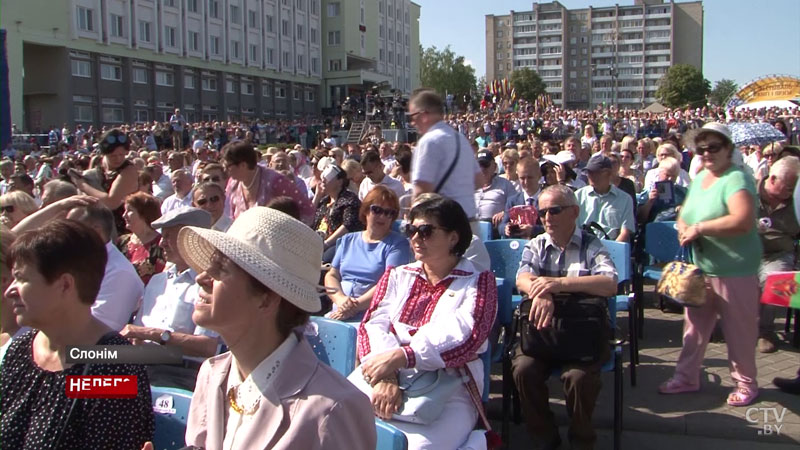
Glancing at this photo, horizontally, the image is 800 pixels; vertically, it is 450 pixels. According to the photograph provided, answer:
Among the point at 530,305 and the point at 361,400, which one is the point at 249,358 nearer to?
the point at 361,400

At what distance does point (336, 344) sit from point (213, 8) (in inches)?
2179

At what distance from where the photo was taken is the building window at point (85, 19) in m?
41.3

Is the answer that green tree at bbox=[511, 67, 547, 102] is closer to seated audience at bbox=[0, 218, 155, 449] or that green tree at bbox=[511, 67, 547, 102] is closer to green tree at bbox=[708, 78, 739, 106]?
green tree at bbox=[708, 78, 739, 106]

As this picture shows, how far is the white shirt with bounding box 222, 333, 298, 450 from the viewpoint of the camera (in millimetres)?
1775

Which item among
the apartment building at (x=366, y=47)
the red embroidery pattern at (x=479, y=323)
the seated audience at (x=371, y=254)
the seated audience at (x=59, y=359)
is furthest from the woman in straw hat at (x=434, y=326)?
the apartment building at (x=366, y=47)

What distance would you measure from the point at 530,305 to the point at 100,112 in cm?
4365

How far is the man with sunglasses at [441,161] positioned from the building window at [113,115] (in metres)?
42.5

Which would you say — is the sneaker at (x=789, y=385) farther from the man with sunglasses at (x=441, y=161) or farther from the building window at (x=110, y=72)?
the building window at (x=110, y=72)

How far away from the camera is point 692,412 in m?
4.35

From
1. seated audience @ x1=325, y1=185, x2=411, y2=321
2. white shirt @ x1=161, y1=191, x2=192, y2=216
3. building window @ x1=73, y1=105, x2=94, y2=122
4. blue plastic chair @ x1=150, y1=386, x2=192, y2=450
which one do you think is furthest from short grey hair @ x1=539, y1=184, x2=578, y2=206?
building window @ x1=73, y1=105, x2=94, y2=122

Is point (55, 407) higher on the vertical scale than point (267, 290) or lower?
lower

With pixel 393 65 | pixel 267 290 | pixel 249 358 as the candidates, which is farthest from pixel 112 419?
pixel 393 65

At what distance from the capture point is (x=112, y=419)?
2.18 m

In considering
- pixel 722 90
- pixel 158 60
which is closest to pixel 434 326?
pixel 158 60
